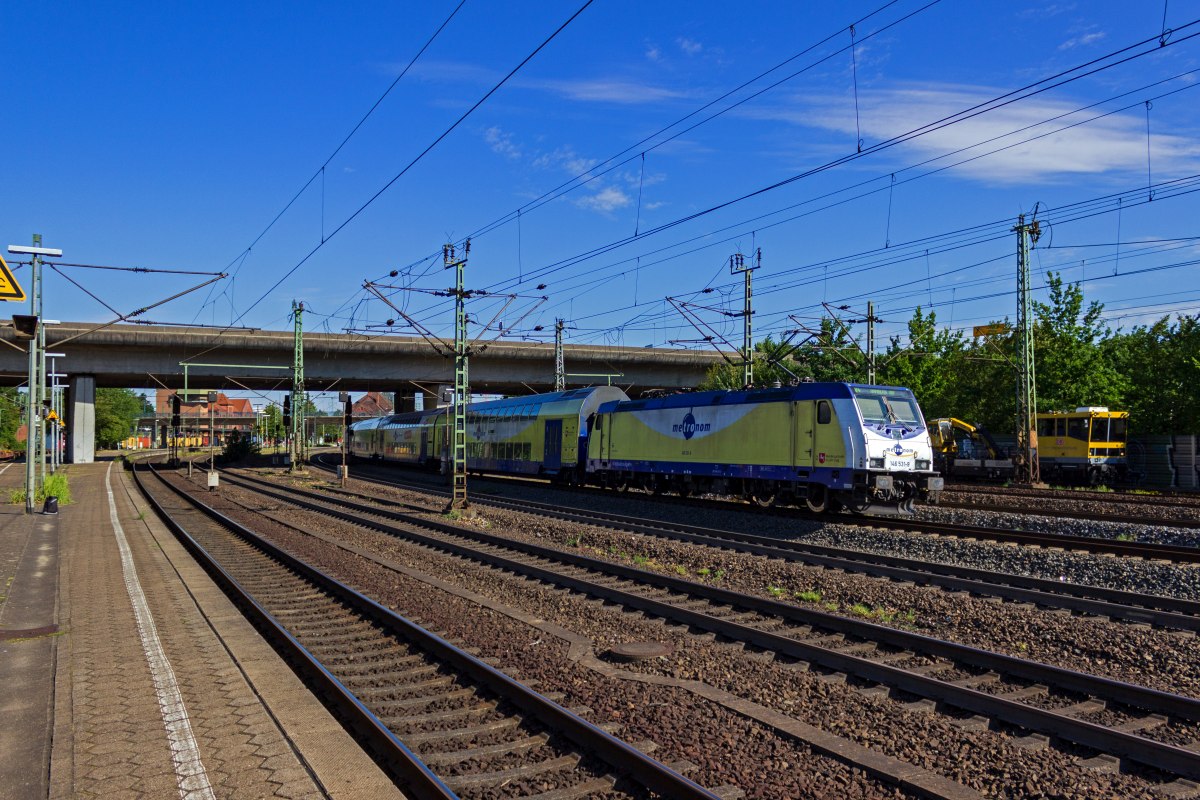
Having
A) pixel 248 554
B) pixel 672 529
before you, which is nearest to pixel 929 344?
pixel 672 529

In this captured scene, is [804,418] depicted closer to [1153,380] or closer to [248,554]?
[248,554]

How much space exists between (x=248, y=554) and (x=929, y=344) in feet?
141

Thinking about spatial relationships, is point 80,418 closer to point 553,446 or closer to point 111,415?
point 553,446

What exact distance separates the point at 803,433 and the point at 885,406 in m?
1.98

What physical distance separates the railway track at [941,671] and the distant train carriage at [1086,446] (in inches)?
1201

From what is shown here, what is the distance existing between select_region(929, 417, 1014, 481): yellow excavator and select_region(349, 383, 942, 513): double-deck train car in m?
16.9

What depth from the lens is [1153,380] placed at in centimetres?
4116

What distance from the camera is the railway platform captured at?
5500 mm

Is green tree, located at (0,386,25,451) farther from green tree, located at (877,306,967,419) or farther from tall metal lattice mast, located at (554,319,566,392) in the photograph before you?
green tree, located at (877,306,967,419)

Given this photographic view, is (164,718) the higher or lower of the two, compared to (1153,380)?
lower

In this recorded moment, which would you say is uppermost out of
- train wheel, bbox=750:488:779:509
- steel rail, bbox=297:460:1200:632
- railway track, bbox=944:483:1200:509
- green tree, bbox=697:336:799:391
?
green tree, bbox=697:336:799:391

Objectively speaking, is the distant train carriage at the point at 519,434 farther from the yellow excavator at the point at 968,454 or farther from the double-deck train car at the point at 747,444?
the yellow excavator at the point at 968,454

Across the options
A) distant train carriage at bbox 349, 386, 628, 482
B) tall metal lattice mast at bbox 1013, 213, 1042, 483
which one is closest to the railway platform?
distant train carriage at bbox 349, 386, 628, 482

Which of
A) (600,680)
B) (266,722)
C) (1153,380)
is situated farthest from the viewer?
(1153,380)
